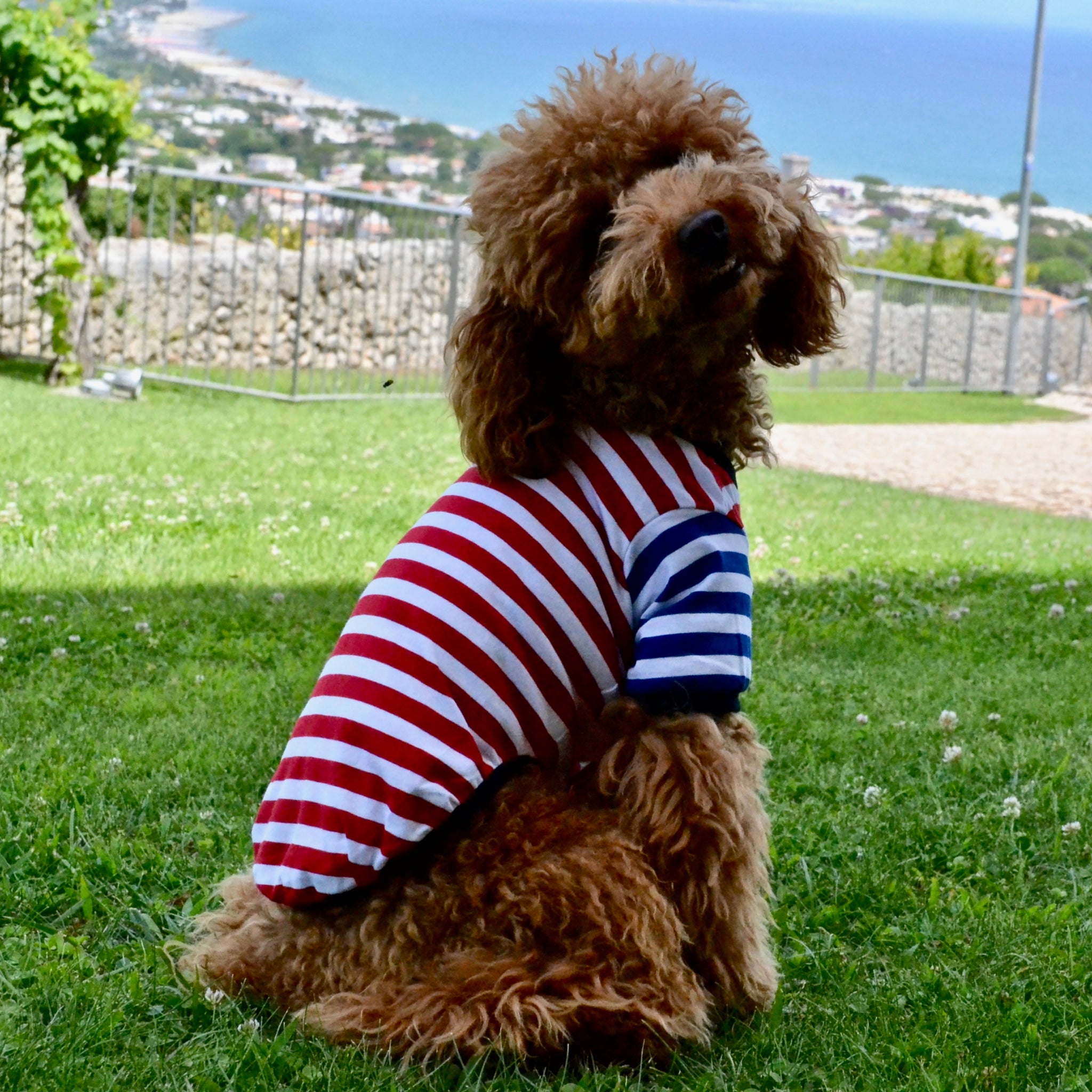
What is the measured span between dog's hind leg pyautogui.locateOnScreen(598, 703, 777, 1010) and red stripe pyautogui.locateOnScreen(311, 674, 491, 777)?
0.88 ft

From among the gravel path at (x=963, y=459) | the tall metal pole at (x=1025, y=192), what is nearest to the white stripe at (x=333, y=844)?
the gravel path at (x=963, y=459)

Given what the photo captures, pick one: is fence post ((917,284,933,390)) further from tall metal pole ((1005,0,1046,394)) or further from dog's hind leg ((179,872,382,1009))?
dog's hind leg ((179,872,382,1009))

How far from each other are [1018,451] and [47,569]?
38.3ft

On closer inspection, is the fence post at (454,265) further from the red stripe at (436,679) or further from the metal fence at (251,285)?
the red stripe at (436,679)

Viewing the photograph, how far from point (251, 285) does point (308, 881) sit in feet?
47.2

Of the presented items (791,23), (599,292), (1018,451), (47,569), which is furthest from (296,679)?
(791,23)

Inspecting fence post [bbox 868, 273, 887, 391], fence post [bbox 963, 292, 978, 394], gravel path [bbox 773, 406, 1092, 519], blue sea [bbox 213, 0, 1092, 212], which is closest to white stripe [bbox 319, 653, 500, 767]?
gravel path [bbox 773, 406, 1092, 519]

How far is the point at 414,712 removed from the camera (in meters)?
2.31

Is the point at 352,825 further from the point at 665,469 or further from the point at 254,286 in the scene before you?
the point at 254,286

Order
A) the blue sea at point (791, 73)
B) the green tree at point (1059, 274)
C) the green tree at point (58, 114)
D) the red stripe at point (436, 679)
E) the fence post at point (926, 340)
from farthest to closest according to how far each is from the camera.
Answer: the blue sea at point (791, 73), the green tree at point (1059, 274), the fence post at point (926, 340), the green tree at point (58, 114), the red stripe at point (436, 679)

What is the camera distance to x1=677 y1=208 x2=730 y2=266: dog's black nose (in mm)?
2217

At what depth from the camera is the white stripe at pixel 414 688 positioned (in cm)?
231

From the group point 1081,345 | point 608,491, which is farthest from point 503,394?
point 1081,345

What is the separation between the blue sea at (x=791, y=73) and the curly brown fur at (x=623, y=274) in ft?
74.3
